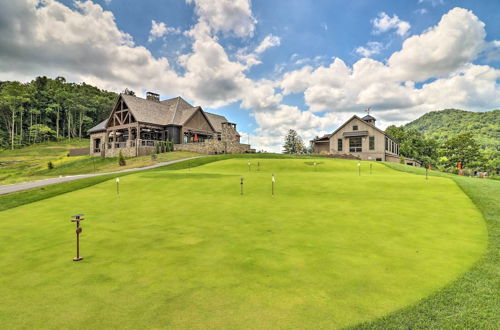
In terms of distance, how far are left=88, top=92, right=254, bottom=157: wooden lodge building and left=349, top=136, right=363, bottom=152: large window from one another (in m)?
21.2

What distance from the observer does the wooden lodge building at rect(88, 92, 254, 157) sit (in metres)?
46.2

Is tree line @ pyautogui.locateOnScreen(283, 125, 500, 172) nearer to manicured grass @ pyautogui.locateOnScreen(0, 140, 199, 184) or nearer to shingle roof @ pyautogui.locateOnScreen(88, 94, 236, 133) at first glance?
shingle roof @ pyautogui.locateOnScreen(88, 94, 236, 133)

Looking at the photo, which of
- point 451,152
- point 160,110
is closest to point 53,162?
point 160,110

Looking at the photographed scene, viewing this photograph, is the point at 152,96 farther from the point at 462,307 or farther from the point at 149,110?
the point at 462,307

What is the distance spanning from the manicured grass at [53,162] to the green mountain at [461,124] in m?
129

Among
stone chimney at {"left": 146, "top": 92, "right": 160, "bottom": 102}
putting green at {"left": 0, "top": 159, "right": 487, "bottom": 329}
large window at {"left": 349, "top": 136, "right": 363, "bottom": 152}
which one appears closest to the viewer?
putting green at {"left": 0, "top": 159, "right": 487, "bottom": 329}

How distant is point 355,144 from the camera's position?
50406 mm

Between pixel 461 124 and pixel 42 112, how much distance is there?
7901 inches

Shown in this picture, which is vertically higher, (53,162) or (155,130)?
(155,130)

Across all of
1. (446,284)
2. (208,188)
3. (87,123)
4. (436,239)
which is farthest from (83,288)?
(87,123)

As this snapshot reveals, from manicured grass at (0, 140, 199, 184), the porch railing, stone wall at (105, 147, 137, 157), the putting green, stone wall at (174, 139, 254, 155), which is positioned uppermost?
the porch railing

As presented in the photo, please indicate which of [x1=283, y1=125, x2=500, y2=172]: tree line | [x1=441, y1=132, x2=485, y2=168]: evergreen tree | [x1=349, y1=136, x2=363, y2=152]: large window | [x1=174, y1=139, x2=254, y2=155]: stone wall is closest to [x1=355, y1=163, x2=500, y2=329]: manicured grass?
[x1=174, y1=139, x2=254, y2=155]: stone wall

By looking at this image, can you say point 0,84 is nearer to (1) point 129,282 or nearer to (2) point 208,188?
(2) point 208,188

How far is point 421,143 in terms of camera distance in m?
77.5
